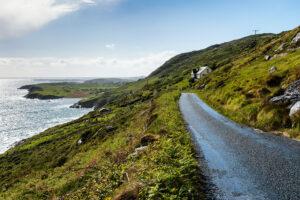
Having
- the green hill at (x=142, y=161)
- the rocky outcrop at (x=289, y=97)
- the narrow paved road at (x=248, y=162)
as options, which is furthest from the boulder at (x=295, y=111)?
the narrow paved road at (x=248, y=162)

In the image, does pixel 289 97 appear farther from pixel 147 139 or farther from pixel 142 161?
pixel 142 161

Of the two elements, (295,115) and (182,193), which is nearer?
(182,193)

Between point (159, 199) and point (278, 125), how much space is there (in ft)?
79.0

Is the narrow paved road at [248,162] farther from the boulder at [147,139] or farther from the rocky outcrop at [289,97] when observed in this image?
the rocky outcrop at [289,97]

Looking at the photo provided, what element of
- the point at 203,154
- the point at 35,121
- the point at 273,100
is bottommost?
the point at 35,121

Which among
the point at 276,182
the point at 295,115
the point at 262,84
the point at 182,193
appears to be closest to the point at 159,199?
the point at 182,193

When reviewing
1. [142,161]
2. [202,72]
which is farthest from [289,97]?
[202,72]

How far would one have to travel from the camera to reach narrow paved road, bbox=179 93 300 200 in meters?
17.7

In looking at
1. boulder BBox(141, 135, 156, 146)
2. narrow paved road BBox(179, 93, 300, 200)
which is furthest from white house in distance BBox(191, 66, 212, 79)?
boulder BBox(141, 135, 156, 146)

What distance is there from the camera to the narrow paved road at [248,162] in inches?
696

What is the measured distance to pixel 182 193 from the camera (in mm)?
15758

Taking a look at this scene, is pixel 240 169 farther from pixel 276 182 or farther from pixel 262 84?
pixel 262 84

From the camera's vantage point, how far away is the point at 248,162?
76.8 feet

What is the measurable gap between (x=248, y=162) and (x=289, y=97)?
17666mm
